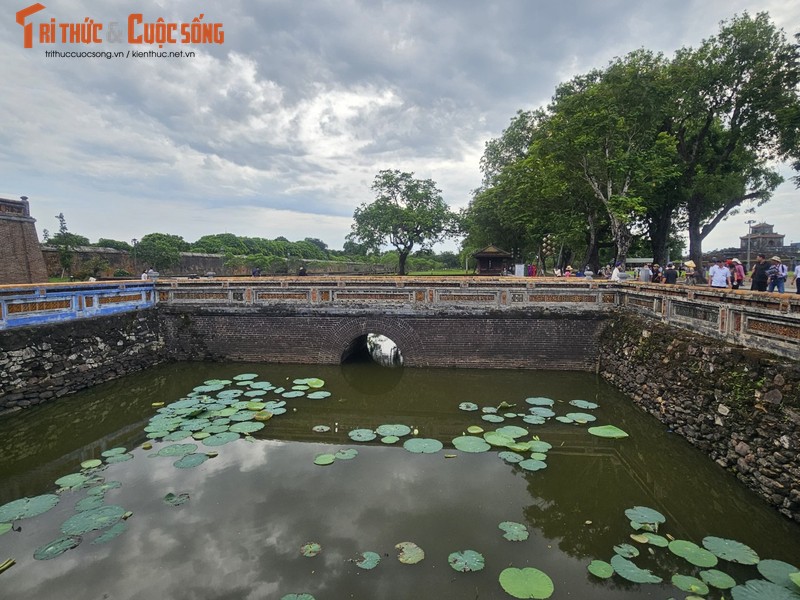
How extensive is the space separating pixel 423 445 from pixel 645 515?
3.13 m

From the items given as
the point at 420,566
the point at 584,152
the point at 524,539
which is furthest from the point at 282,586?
the point at 584,152

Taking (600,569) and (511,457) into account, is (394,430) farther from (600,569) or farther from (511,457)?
(600,569)

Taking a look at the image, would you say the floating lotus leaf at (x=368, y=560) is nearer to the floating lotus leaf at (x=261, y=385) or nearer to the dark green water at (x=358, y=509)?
the dark green water at (x=358, y=509)

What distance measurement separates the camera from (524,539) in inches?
170

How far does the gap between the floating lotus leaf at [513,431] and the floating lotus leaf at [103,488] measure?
19.1ft

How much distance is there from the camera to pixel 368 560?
3.95 meters

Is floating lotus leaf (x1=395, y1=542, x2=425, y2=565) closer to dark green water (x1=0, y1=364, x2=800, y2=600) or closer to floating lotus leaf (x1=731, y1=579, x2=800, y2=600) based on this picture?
dark green water (x1=0, y1=364, x2=800, y2=600)

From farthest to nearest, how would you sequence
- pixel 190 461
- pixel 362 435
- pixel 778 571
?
pixel 362 435 < pixel 190 461 < pixel 778 571

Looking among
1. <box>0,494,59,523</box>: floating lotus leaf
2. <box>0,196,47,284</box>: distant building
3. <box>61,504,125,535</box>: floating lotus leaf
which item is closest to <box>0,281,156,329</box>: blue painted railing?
<box>0,494,59,523</box>: floating lotus leaf

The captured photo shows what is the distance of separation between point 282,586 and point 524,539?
2.54 m

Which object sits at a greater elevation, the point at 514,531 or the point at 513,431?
the point at 513,431

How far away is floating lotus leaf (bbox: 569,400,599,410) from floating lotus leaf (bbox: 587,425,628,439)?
97 centimetres

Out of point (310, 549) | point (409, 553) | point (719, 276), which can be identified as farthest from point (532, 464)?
point (719, 276)

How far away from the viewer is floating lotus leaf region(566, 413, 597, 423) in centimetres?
733
